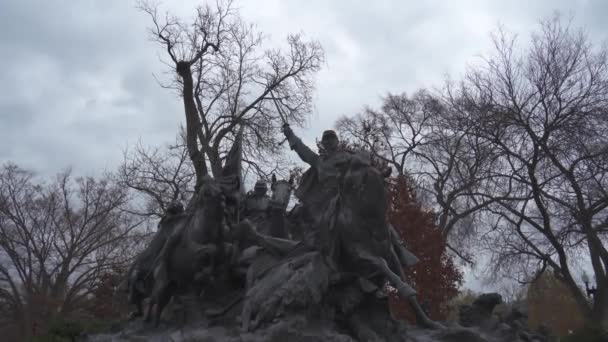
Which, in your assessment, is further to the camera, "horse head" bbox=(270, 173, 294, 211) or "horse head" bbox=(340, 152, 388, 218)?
"horse head" bbox=(270, 173, 294, 211)

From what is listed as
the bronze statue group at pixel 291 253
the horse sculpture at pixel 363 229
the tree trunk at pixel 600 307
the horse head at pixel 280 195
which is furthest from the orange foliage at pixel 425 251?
the horse sculpture at pixel 363 229

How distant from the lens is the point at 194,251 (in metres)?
7.10

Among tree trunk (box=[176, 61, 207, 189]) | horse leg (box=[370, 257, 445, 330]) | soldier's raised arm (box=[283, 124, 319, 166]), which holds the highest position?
tree trunk (box=[176, 61, 207, 189])

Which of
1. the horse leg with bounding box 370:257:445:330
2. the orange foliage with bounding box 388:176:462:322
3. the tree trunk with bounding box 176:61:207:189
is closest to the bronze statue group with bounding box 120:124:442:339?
the horse leg with bounding box 370:257:445:330

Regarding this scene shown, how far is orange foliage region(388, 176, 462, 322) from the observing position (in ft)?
68.1

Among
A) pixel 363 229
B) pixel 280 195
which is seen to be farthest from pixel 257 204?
pixel 363 229

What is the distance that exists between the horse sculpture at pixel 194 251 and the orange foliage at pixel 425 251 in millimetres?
13416

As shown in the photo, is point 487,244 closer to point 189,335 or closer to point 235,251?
point 235,251

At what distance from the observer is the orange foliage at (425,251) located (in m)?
20.8

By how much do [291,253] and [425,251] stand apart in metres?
14.8

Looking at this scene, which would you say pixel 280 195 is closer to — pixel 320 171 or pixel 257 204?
pixel 257 204

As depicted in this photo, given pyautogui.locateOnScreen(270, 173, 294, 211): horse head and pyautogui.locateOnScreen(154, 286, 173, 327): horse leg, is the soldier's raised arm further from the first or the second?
pyautogui.locateOnScreen(154, 286, 173, 327): horse leg

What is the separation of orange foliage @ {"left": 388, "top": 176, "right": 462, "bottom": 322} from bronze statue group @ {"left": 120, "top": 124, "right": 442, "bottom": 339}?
12.7m

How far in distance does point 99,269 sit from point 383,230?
71.1ft
